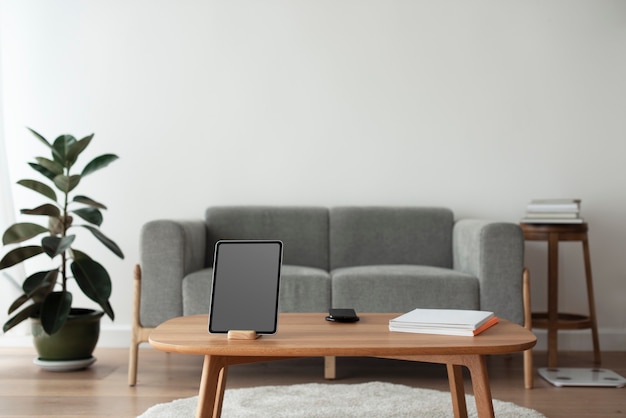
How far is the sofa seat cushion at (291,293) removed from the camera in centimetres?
290

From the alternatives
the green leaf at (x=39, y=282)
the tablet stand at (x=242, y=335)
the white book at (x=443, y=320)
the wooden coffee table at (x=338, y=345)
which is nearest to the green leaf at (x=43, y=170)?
the green leaf at (x=39, y=282)

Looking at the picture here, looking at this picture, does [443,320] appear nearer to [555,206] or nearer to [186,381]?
[186,381]

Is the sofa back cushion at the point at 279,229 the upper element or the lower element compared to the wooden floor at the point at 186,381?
upper

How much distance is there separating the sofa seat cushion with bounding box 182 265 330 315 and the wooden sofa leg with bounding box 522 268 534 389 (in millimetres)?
830

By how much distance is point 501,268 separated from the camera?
288 centimetres

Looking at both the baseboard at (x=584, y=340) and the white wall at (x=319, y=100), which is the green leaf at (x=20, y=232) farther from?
the baseboard at (x=584, y=340)

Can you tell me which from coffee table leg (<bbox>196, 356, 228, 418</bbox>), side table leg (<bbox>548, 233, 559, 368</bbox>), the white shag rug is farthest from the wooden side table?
coffee table leg (<bbox>196, 356, 228, 418</bbox>)

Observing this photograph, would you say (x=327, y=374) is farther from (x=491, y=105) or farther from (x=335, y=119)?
(x=491, y=105)

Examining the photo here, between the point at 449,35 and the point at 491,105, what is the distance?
459 mm

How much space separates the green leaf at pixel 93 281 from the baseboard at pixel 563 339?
75 cm

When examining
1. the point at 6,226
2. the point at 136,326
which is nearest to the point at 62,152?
the point at 6,226

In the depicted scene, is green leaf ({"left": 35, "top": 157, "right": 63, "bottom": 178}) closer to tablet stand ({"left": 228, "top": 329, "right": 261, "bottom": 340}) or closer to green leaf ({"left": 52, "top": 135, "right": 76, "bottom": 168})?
green leaf ({"left": 52, "top": 135, "right": 76, "bottom": 168})

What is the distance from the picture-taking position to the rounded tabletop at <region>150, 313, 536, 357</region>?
1463mm

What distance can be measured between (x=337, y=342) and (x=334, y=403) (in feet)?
3.38
